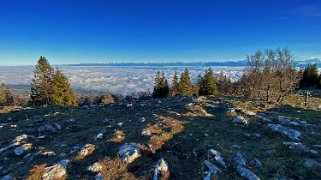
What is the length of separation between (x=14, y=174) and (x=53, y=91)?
45.6 m

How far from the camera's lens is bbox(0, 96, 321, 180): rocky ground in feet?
33.2

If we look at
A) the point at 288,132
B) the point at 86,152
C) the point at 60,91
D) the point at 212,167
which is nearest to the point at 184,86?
the point at 60,91

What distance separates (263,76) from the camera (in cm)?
3544

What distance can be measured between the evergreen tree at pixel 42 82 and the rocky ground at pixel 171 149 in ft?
116

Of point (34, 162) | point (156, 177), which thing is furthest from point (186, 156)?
point (34, 162)

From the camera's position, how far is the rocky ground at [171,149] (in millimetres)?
10133

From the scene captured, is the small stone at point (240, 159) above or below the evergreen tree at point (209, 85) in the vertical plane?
above

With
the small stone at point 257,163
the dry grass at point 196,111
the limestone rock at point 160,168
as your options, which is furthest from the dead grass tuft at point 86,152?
the dry grass at point 196,111

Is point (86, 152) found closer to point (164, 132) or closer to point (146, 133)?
point (146, 133)

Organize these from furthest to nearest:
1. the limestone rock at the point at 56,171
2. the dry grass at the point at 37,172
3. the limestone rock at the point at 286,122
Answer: the limestone rock at the point at 286,122 → the limestone rock at the point at 56,171 → the dry grass at the point at 37,172

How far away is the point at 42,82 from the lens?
168 ft

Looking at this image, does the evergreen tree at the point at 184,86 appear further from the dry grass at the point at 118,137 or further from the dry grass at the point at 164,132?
the dry grass at the point at 118,137

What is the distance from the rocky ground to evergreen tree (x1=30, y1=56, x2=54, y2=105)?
1394 inches

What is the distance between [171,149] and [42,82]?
47.5m
